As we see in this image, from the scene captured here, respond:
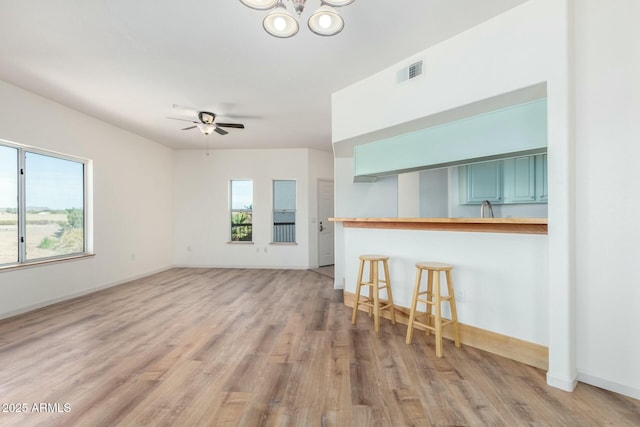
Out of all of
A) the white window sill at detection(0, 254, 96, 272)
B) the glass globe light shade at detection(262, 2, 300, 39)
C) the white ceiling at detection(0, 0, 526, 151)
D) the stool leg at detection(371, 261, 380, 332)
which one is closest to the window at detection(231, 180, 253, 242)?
the white ceiling at detection(0, 0, 526, 151)

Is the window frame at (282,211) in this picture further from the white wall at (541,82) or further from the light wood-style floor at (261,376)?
the white wall at (541,82)

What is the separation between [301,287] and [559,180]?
3.84 metres

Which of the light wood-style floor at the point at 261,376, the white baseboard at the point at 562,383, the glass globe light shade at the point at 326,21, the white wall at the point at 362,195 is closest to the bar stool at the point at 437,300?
the light wood-style floor at the point at 261,376

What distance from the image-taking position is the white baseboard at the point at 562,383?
6.28ft

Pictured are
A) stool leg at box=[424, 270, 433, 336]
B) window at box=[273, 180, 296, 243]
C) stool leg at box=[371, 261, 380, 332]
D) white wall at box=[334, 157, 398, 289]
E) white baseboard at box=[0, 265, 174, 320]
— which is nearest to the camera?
stool leg at box=[424, 270, 433, 336]

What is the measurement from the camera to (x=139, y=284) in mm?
5188

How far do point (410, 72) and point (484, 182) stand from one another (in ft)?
Result: 5.70

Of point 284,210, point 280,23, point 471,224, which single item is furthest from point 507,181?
point 284,210

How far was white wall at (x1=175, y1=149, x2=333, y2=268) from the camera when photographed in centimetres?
677

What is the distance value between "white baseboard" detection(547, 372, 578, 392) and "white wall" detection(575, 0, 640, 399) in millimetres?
135

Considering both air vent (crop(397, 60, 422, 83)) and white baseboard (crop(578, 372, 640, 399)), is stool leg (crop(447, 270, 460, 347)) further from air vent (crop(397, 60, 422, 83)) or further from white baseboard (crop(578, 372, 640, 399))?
air vent (crop(397, 60, 422, 83))

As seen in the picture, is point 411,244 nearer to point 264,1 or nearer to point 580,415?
point 580,415

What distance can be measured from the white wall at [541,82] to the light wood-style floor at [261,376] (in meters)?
0.47

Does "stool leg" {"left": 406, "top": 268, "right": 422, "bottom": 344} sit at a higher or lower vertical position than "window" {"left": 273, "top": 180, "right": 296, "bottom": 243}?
lower
